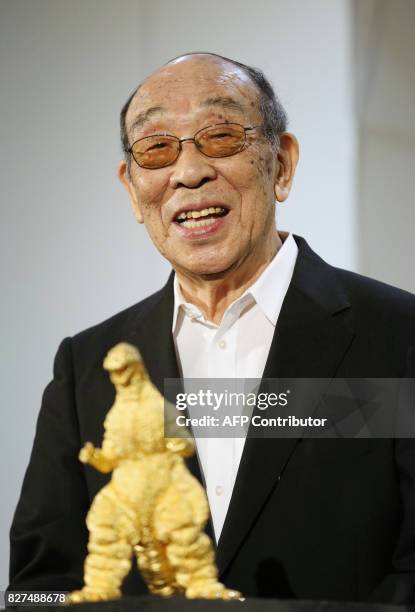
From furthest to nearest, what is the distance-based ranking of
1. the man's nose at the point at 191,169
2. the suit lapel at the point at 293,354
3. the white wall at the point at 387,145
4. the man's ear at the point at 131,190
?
the white wall at the point at 387,145 → the man's ear at the point at 131,190 → the man's nose at the point at 191,169 → the suit lapel at the point at 293,354

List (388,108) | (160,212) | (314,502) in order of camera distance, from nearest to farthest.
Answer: (314,502), (160,212), (388,108)

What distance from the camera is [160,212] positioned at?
1.38 meters

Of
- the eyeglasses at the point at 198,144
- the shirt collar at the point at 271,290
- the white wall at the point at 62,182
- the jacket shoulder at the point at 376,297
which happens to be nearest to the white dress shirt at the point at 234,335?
the shirt collar at the point at 271,290

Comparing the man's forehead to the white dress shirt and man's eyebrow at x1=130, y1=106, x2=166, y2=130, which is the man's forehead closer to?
man's eyebrow at x1=130, y1=106, x2=166, y2=130

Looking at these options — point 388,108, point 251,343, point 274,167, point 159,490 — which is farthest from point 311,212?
point 159,490

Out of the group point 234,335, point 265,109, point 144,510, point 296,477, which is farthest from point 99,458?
point 265,109

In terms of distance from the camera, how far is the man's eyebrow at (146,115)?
1.35 meters

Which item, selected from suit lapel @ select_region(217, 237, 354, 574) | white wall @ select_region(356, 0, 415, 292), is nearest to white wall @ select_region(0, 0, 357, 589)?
white wall @ select_region(356, 0, 415, 292)

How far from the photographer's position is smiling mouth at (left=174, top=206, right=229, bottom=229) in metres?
1.34

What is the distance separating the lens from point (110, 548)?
0.89m

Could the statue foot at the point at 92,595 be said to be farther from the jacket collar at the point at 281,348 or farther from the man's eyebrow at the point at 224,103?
the man's eyebrow at the point at 224,103

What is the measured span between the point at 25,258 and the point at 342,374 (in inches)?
37.2

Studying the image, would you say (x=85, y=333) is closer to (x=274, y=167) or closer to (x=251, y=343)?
(x=251, y=343)

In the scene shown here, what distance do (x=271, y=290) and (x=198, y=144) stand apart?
26 cm
